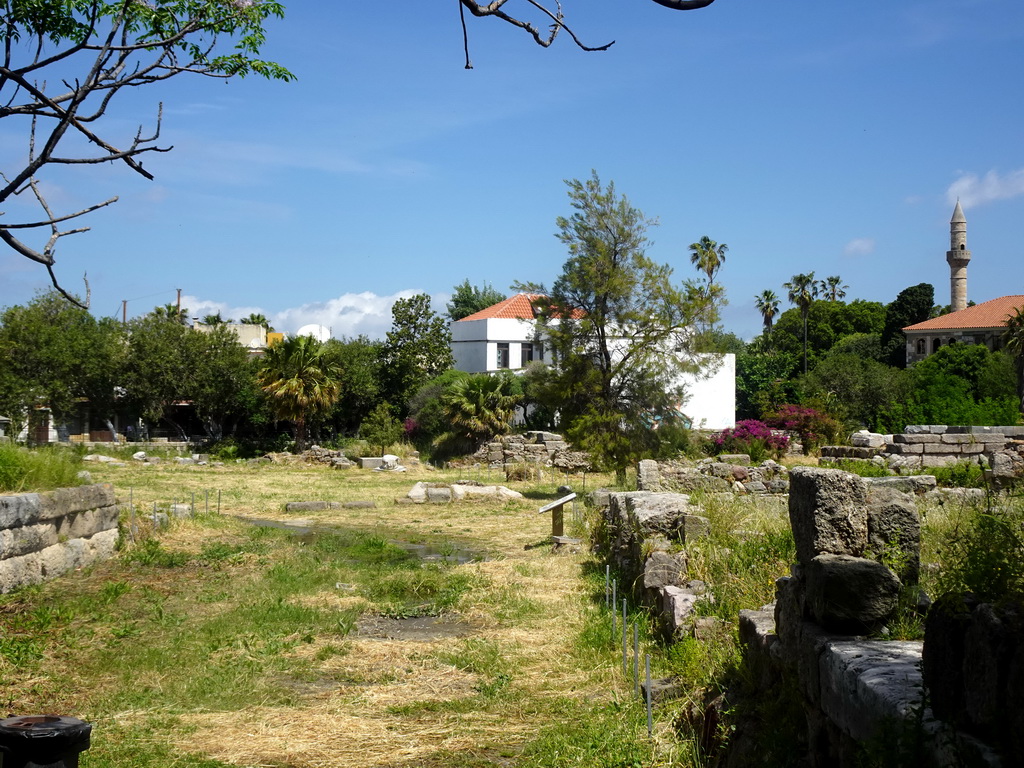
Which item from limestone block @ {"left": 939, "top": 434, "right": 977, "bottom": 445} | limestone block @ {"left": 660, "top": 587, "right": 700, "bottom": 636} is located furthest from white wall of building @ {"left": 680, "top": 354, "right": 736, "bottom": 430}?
limestone block @ {"left": 660, "top": 587, "right": 700, "bottom": 636}

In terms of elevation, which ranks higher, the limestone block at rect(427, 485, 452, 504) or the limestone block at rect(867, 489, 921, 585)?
the limestone block at rect(867, 489, 921, 585)

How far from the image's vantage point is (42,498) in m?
11.4

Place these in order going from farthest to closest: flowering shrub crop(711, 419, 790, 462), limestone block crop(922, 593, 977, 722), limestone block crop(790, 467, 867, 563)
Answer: flowering shrub crop(711, 419, 790, 462)
limestone block crop(790, 467, 867, 563)
limestone block crop(922, 593, 977, 722)

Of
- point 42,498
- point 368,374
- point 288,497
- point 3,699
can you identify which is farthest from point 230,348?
point 3,699

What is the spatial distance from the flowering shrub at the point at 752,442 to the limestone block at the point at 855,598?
25.2 meters

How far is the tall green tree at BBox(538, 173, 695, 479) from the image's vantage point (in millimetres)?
25266

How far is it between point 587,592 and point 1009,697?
9052 mm

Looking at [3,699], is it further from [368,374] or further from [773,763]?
[368,374]

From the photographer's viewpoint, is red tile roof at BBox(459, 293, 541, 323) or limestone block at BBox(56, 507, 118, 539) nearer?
limestone block at BBox(56, 507, 118, 539)

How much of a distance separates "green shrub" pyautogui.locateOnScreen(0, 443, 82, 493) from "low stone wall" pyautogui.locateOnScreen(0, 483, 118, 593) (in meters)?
0.25

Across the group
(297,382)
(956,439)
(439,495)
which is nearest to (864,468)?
(956,439)

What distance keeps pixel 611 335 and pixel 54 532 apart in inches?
670

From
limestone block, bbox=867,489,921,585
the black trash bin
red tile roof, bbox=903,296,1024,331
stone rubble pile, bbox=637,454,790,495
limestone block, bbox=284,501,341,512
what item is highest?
red tile roof, bbox=903,296,1024,331

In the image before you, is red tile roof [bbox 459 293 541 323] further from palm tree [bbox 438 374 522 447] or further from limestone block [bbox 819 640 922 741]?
limestone block [bbox 819 640 922 741]
